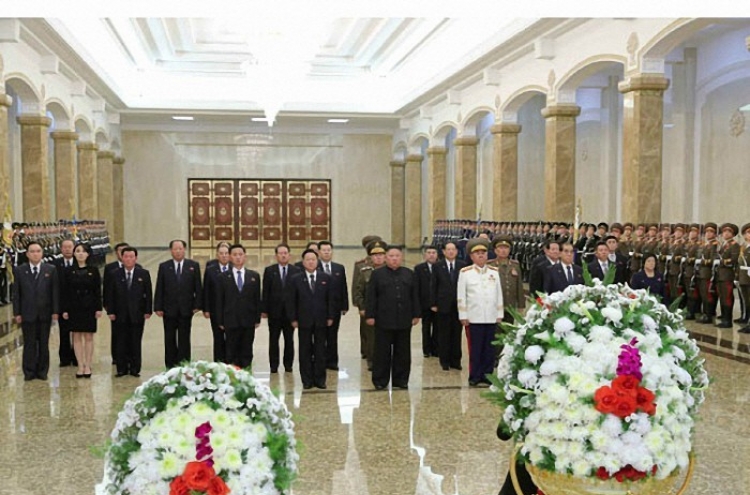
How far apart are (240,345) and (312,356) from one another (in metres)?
0.87

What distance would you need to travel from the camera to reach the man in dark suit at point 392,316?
8.21 meters

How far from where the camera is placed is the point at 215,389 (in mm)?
2908

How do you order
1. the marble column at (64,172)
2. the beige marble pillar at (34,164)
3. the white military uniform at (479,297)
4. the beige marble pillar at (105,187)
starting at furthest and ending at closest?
the beige marble pillar at (105,187), the marble column at (64,172), the beige marble pillar at (34,164), the white military uniform at (479,297)

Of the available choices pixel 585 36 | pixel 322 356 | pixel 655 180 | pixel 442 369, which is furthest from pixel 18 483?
pixel 585 36

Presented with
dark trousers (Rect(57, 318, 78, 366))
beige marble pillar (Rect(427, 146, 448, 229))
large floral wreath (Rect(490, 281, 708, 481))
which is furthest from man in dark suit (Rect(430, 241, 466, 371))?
beige marble pillar (Rect(427, 146, 448, 229))

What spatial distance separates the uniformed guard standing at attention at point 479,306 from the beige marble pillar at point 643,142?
6988 mm

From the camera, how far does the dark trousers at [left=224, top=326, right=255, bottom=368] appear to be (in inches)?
346

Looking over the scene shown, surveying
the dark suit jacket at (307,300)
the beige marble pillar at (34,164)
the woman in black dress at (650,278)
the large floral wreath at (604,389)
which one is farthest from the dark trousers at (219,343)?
the beige marble pillar at (34,164)

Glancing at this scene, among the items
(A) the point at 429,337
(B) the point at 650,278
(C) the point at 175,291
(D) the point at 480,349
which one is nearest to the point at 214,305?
(C) the point at 175,291

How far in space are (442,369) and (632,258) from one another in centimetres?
567

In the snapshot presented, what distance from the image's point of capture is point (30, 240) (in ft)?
52.6

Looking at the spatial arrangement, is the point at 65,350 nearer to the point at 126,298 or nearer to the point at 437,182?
the point at 126,298

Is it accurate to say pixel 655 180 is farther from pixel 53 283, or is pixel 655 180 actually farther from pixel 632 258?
pixel 53 283

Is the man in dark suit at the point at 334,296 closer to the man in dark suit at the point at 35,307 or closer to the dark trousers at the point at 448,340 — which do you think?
the dark trousers at the point at 448,340
